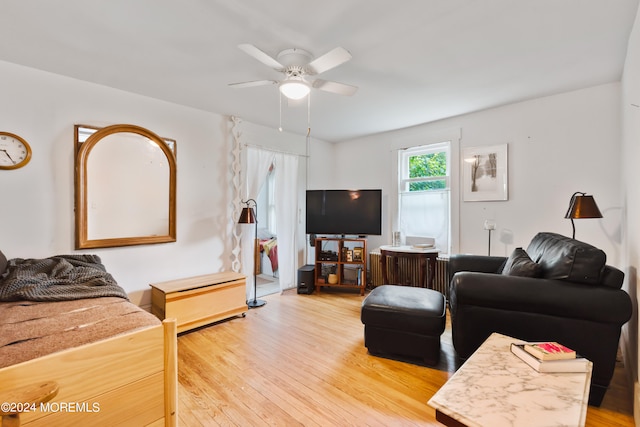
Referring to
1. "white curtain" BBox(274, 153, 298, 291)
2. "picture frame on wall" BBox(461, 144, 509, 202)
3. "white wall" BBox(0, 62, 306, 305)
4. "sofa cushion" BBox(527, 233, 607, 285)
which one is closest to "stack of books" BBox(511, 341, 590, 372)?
"sofa cushion" BBox(527, 233, 607, 285)

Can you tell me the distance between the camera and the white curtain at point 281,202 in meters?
3.87

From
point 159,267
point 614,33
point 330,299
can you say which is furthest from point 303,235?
point 614,33

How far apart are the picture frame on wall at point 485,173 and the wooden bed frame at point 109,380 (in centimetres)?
351

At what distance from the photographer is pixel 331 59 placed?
1.84m

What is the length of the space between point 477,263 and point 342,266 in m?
1.84

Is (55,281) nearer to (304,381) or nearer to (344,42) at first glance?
(304,381)

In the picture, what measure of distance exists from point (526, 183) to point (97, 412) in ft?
12.7

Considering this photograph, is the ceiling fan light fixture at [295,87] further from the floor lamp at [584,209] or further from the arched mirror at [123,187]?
the floor lamp at [584,209]

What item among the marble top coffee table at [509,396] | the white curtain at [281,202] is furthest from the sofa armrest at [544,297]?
the white curtain at [281,202]

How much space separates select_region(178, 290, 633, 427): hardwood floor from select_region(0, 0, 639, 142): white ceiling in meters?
2.31

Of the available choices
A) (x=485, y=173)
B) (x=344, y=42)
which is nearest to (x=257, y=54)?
(x=344, y=42)

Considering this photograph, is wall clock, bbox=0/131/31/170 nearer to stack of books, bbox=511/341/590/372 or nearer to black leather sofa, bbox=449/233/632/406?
black leather sofa, bbox=449/233/632/406

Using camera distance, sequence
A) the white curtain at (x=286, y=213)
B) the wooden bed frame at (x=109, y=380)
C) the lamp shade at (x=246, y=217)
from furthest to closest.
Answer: the white curtain at (x=286, y=213), the lamp shade at (x=246, y=217), the wooden bed frame at (x=109, y=380)

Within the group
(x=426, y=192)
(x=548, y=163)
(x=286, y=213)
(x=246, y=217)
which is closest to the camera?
(x=548, y=163)
